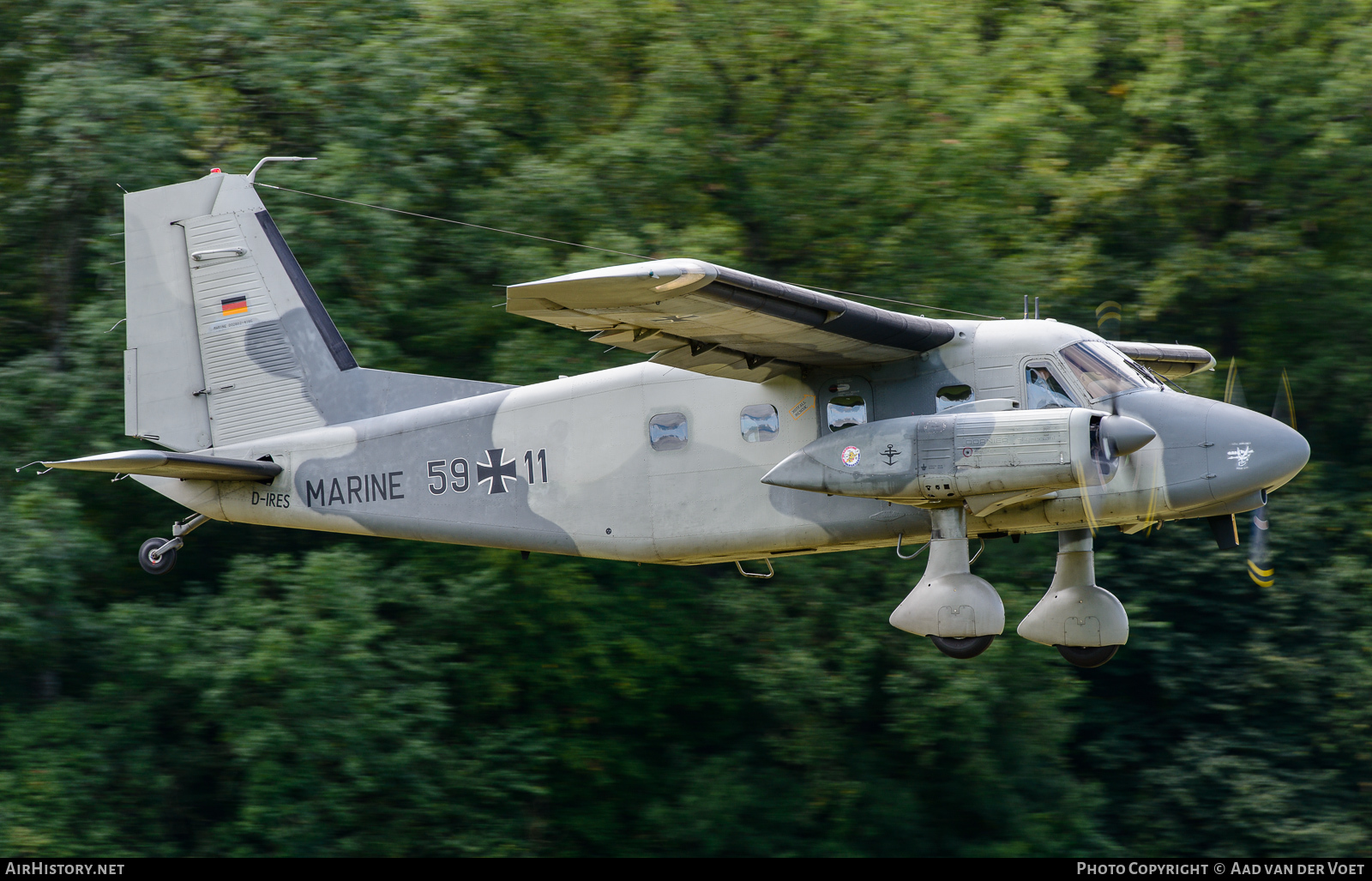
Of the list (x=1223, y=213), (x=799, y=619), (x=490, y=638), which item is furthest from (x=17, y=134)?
(x=1223, y=213)

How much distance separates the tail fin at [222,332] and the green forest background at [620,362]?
1569 mm

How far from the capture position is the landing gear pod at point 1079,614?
11703mm

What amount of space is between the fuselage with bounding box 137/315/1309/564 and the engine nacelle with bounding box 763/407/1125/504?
0.33 m

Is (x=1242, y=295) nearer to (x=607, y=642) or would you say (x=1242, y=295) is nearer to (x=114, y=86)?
(x=607, y=642)

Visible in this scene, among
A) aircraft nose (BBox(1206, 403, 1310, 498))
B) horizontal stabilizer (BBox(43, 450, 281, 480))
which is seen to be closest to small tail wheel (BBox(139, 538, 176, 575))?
horizontal stabilizer (BBox(43, 450, 281, 480))

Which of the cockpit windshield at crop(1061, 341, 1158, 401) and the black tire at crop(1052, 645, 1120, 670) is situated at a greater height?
the cockpit windshield at crop(1061, 341, 1158, 401)

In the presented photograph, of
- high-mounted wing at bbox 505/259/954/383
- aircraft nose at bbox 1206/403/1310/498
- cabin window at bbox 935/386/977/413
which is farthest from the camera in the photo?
cabin window at bbox 935/386/977/413

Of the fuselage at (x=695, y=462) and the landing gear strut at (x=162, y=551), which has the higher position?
the fuselage at (x=695, y=462)

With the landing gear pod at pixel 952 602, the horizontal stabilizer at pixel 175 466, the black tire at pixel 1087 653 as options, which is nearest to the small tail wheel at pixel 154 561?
the horizontal stabilizer at pixel 175 466

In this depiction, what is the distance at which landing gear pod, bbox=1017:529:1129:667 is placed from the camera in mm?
11703

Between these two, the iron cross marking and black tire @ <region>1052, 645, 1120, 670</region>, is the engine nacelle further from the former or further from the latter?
the iron cross marking

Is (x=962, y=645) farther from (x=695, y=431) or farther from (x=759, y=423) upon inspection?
(x=695, y=431)

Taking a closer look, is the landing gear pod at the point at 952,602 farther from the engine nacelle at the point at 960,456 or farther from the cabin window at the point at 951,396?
the cabin window at the point at 951,396

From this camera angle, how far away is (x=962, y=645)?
10.9m
